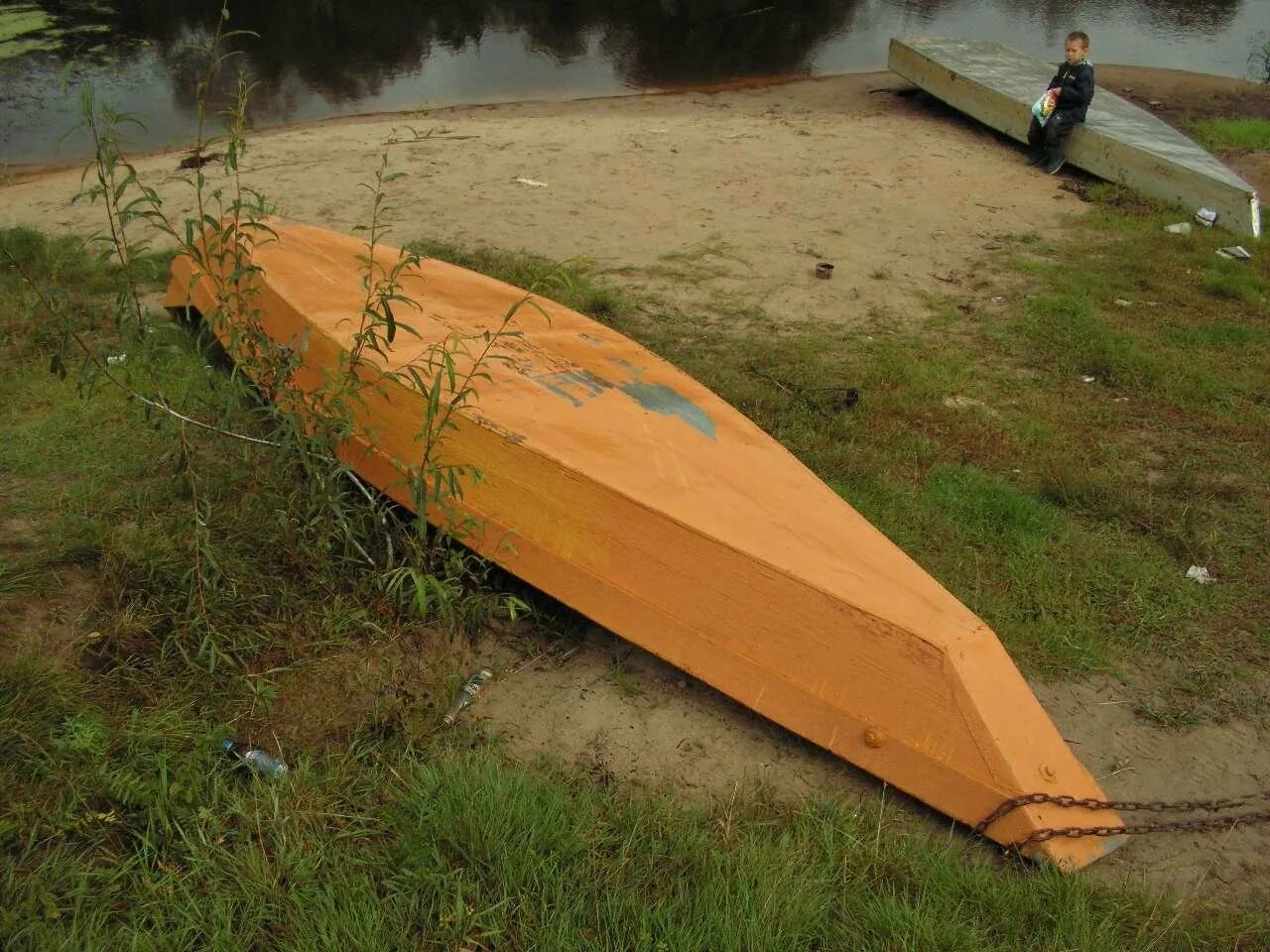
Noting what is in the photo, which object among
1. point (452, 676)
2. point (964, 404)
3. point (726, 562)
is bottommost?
point (452, 676)

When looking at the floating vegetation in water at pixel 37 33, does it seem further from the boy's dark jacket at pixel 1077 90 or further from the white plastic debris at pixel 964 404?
the white plastic debris at pixel 964 404

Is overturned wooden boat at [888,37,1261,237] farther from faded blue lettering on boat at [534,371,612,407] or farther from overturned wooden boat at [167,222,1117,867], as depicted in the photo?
faded blue lettering on boat at [534,371,612,407]

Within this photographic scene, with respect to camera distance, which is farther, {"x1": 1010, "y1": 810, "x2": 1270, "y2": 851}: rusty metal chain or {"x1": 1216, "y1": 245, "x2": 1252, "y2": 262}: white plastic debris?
{"x1": 1216, "y1": 245, "x2": 1252, "y2": 262}: white plastic debris

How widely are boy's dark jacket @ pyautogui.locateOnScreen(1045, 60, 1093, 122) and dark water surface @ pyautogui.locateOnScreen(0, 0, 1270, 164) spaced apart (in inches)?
203

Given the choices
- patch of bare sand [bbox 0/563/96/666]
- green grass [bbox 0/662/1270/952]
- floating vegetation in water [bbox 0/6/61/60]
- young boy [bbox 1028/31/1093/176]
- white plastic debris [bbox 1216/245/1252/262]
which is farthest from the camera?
floating vegetation in water [bbox 0/6/61/60]

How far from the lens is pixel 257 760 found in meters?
2.65

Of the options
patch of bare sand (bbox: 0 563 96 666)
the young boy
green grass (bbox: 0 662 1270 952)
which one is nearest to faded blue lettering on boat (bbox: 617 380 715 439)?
green grass (bbox: 0 662 1270 952)

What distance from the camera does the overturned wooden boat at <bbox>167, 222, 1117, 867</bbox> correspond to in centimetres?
266

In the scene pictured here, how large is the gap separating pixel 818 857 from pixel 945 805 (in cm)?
38

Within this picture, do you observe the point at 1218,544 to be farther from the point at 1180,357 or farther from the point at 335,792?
the point at 335,792

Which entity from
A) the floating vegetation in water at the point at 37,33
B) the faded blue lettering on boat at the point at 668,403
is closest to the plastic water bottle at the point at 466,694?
the faded blue lettering on boat at the point at 668,403

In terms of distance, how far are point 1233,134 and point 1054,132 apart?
9.32 ft

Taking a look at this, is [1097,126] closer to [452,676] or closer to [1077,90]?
[1077,90]

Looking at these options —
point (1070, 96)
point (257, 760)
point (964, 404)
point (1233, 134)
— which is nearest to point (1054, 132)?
point (1070, 96)
